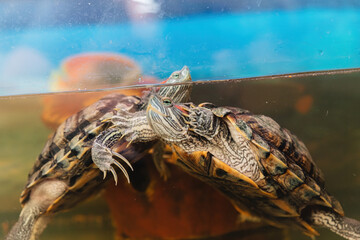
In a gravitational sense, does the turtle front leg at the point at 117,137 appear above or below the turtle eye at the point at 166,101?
below

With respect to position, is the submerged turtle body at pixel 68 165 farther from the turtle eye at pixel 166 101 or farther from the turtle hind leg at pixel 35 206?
the turtle eye at pixel 166 101

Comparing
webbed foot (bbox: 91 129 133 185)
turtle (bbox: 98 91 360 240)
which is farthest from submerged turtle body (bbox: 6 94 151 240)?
turtle (bbox: 98 91 360 240)

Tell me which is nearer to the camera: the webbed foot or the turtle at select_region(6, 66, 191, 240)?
the webbed foot

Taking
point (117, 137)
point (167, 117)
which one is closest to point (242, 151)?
point (167, 117)

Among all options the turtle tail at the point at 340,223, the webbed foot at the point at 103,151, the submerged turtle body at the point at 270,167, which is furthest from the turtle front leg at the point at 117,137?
the turtle tail at the point at 340,223

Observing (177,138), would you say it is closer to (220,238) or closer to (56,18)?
(56,18)

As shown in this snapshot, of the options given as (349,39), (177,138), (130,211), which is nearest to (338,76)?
(349,39)

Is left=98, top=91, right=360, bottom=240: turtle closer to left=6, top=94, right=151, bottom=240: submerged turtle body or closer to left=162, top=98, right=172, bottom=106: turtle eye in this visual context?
left=162, top=98, right=172, bottom=106: turtle eye
